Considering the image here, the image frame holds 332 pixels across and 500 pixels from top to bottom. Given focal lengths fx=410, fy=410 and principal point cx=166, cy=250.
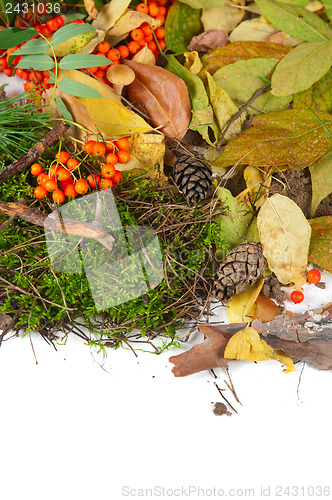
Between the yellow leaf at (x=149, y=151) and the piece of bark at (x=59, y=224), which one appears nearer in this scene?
the piece of bark at (x=59, y=224)

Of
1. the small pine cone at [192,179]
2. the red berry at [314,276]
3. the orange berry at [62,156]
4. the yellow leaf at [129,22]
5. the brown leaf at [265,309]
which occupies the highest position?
the yellow leaf at [129,22]

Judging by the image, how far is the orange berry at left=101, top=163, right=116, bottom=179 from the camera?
92cm

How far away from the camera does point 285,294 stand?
1.01m

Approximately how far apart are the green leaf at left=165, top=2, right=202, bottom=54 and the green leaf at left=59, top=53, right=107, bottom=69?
261mm

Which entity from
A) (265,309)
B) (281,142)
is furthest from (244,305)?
(281,142)

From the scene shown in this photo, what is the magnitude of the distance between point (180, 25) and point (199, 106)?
0.85 ft

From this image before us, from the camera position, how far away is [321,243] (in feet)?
3.28

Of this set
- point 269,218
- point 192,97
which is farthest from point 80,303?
point 192,97

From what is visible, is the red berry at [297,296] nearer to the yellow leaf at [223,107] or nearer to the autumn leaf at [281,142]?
the autumn leaf at [281,142]

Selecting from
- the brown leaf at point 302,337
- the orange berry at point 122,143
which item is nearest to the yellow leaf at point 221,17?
the orange berry at point 122,143

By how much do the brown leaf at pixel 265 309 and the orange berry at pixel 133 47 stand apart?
0.71m

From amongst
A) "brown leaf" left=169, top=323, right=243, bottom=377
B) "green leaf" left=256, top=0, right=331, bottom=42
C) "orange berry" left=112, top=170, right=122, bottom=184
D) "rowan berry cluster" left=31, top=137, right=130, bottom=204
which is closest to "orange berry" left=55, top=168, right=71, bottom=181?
"rowan berry cluster" left=31, top=137, right=130, bottom=204

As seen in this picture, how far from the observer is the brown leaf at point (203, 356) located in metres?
0.91

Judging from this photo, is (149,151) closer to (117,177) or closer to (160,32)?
(117,177)
